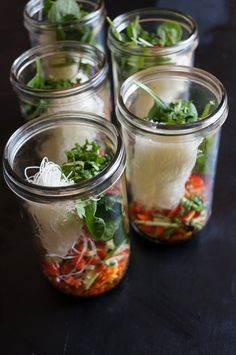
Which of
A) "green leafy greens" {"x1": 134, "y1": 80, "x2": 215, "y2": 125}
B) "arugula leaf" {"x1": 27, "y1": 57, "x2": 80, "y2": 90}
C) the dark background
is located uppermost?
"green leafy greens" {"x1": 134, "y1": 80, "x2": 215, "y2": 125}

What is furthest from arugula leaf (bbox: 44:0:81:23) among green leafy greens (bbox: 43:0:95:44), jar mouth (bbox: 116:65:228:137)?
jar mouth (bbox: 116:65:228:137)

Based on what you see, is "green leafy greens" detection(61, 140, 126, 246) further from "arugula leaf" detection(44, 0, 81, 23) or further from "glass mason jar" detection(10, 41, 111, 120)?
"arugula leaf" detection(44, 0, 81, 23)

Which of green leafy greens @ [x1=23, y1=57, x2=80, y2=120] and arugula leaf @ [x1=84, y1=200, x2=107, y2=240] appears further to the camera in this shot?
green leafy greens @ [x1=23, y1=57, x2=80, y2=120]

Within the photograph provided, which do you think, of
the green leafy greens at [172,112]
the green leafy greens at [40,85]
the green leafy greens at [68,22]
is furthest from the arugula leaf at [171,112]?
the green leafy greens at [68,22]

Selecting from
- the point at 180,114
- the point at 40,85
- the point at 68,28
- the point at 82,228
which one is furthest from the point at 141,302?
the point at 68,28

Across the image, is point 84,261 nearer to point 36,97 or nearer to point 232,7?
point 36,97

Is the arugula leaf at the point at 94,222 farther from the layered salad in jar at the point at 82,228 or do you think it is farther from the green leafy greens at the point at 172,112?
the green leafy greens at the point at 172,112

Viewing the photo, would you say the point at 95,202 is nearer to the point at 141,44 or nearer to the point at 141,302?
the point at 141,302
